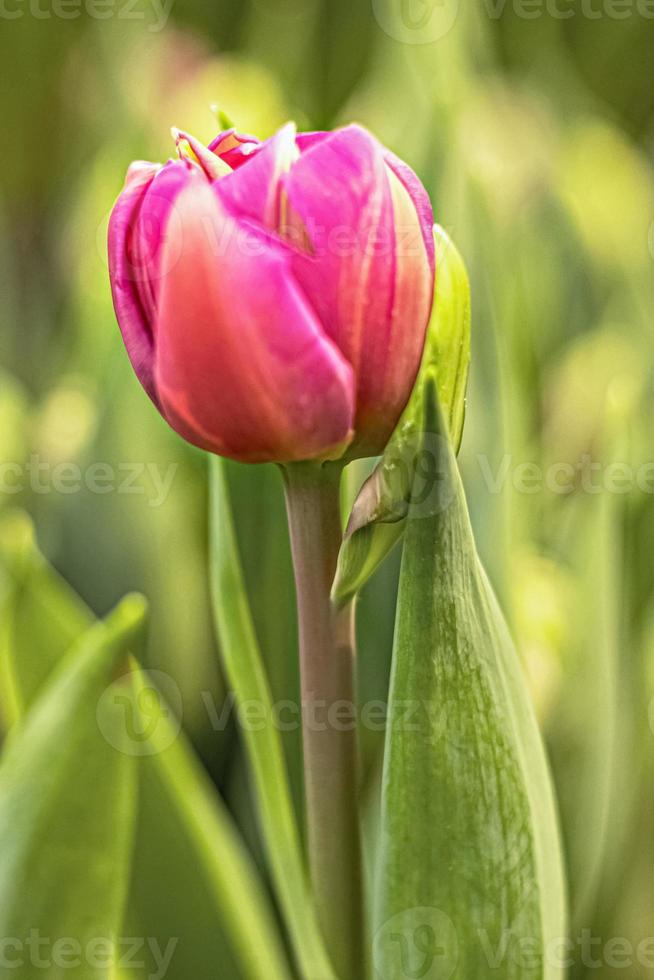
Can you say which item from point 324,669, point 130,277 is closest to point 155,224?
point 130,277

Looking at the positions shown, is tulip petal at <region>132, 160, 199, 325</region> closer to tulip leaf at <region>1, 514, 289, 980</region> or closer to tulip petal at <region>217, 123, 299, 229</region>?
tulip petal at <region>217, 123, 299, 229</region>

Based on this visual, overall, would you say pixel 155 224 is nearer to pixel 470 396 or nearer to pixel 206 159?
pixel 206 159

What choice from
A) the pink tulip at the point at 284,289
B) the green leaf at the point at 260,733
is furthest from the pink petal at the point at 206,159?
the green leaf at the point at 260,733

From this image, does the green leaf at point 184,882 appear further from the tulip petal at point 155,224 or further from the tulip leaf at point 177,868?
the tulip petal at point 155,224

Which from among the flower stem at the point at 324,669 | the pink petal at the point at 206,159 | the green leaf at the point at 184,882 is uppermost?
the pink petal at the point at 206,159

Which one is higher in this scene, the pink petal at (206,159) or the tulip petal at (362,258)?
the pink petal at (206,159)

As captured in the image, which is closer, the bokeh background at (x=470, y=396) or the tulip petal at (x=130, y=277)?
the tulip petal at (x=130, y=277)

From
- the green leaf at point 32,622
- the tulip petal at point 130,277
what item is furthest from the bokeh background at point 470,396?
the tulip petal at point 130,277

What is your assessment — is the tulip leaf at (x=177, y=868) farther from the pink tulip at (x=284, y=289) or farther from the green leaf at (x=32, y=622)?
the pink tulip at (x=284, y=289)
